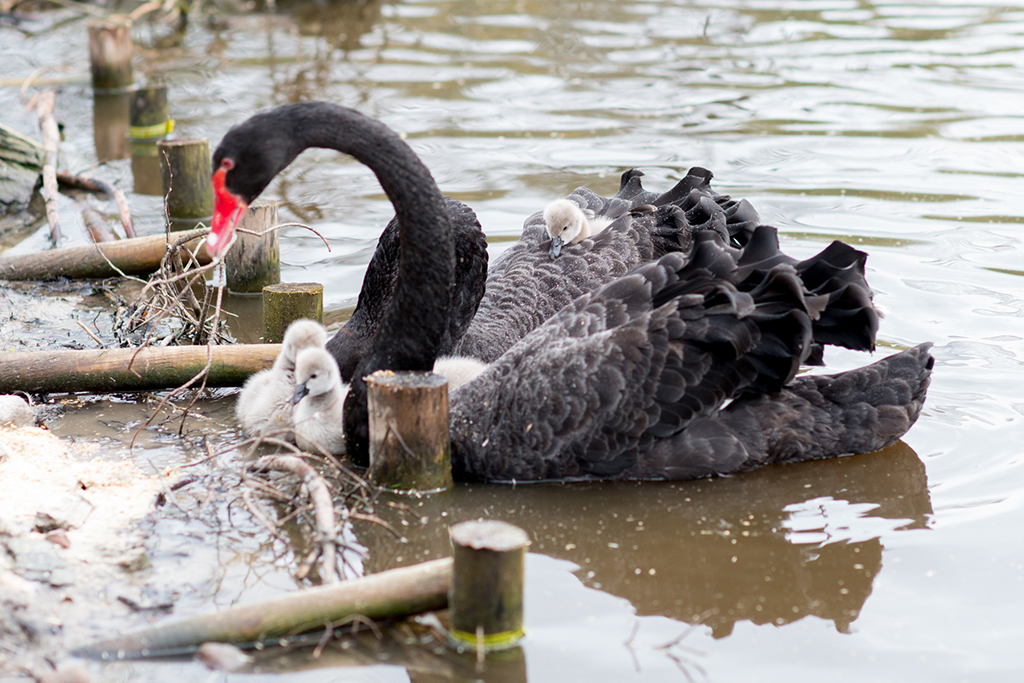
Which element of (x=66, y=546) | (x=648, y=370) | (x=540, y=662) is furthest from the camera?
(x=648, y=370)

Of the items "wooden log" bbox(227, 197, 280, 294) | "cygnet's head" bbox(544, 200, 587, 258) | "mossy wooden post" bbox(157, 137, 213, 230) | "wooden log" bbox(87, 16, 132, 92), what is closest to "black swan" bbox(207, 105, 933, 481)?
"cygnet's head" bbox(544, 200, 587, 258)

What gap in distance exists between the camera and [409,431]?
4.04m

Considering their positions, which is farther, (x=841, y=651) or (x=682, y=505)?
(x=682, y=505)

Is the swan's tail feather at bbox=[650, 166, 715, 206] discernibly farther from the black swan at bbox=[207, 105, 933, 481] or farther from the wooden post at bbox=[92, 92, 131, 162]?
the wooden post at bbox=[92, 92, 131, 162]

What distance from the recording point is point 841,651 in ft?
10.8

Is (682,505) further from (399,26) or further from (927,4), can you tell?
(927,4)

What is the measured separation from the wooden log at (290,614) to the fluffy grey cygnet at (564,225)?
248cm

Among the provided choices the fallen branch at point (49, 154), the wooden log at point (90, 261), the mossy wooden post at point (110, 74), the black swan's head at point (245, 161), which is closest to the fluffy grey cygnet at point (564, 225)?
the black swan's head at point (245, 161)

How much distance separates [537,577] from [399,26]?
1265cm

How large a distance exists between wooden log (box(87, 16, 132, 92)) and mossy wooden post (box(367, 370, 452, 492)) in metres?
8.70

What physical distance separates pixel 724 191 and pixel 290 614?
6112 mm

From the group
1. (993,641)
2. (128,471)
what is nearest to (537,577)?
(993,641)

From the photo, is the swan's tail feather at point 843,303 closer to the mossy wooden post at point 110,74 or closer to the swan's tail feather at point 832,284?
the swan's tail feather at point 832,284

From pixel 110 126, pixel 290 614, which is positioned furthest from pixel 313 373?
pixel 110 126
